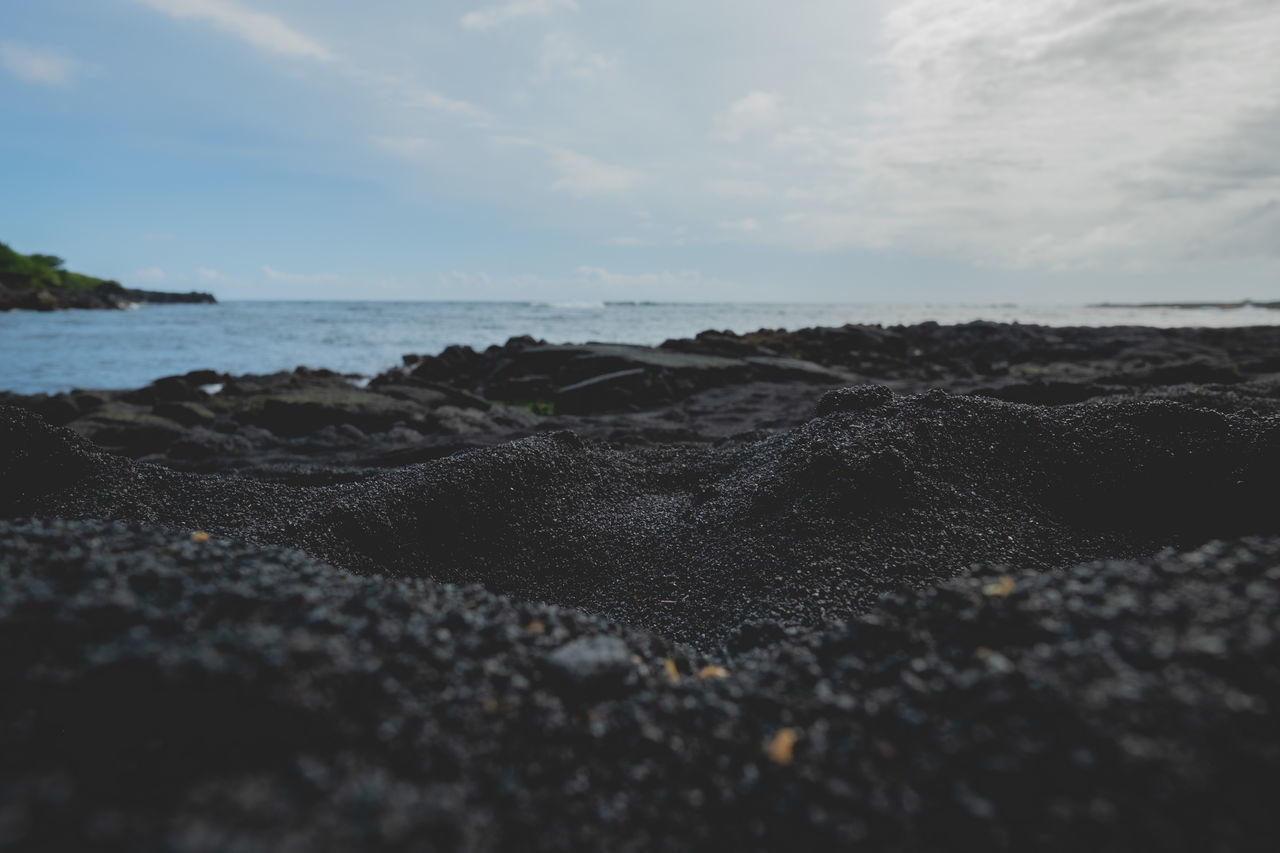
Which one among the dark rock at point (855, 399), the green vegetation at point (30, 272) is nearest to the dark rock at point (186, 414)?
the dark rock at point (855, 399)

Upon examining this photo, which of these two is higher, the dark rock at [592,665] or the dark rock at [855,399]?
the dark rock at [855,399]

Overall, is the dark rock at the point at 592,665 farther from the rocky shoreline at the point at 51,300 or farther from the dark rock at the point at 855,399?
the rocky shoreline at the point at 51,300

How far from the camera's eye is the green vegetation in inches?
1703

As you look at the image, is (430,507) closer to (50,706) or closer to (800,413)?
(50,706)

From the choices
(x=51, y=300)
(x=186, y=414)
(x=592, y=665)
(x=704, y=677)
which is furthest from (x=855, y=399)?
(x=51, y=300)

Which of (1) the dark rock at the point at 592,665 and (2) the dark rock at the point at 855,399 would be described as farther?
(2) the dark rock at the point at 855,399

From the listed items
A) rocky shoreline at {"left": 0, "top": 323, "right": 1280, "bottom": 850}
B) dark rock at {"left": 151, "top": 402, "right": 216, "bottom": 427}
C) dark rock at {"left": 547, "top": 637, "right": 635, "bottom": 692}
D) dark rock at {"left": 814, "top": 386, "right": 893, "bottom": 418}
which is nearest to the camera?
rocky shoreline at {"left": 0, "top": 323, "right": 1280, "bottom": 850}

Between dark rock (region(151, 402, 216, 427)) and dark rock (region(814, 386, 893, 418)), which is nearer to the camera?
dark rock (region(814, 386, 893, 418))

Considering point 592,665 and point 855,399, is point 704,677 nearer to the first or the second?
point 592,665

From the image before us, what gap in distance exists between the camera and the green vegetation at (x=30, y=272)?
43.2 metres

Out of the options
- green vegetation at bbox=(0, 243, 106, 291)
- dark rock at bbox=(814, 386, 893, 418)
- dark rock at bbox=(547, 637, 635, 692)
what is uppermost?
green vegetation at bbox=(0, 243, 106, 291)

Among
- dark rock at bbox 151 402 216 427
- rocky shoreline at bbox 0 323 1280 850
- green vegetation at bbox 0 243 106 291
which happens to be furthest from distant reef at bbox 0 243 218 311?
rocky shoreline at bbox 0 323 1280 850

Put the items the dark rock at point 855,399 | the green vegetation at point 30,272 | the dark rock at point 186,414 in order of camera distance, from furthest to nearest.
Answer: the green vegetation at point 30,272, the dark rock at point 186,414, the dark rock at point 855,399

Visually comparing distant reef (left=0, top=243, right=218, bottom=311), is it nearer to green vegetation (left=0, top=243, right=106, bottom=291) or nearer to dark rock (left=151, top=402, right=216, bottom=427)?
green vegetation (left=0, top=243, right=106, bottom=291)
